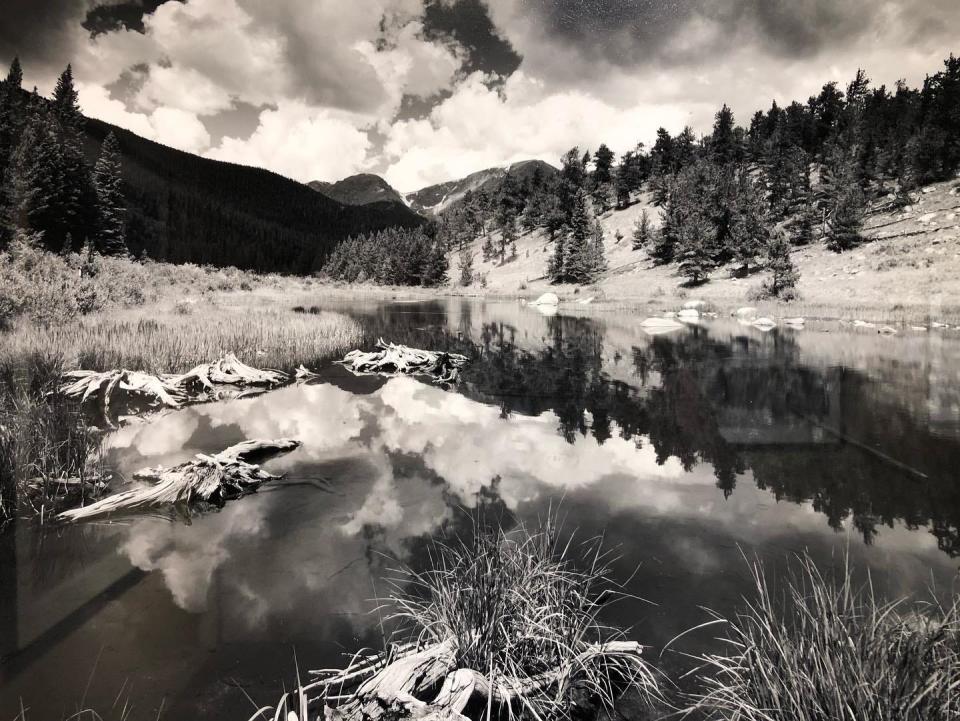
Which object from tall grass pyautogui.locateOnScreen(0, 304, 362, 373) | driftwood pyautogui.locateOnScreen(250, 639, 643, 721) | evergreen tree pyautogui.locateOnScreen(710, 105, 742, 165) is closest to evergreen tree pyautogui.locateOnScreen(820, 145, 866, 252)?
evergreen tree pyautogui.locateOnScreen(710, 105, 742, 165)

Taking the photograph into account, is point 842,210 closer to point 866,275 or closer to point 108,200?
point 866,275

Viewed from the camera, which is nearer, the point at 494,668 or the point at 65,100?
the point at 494,668

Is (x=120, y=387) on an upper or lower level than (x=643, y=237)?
lower

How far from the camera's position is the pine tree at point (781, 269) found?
132ft

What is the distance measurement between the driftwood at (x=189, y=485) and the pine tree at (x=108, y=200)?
57.6 metres

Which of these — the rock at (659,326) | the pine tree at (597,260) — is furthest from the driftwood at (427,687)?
the pine tree at (597,260)

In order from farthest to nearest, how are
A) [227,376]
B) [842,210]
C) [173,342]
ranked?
1. [842,210]
2. [173,342]
3. [227,376]

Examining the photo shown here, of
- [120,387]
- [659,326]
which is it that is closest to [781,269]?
[659,326]

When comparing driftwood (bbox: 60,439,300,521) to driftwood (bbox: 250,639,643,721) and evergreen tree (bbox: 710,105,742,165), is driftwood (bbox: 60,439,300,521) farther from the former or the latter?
evergreen tree (bbox: 710,105,742,165)

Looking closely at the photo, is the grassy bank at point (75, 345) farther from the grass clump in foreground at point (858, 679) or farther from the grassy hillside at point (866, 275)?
the grassy hillside at point (866, 275)

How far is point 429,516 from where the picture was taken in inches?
250

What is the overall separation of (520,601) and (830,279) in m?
50.4

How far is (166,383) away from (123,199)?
75428mm

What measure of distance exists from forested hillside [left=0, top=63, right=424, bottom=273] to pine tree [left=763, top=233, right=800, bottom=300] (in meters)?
55.6
